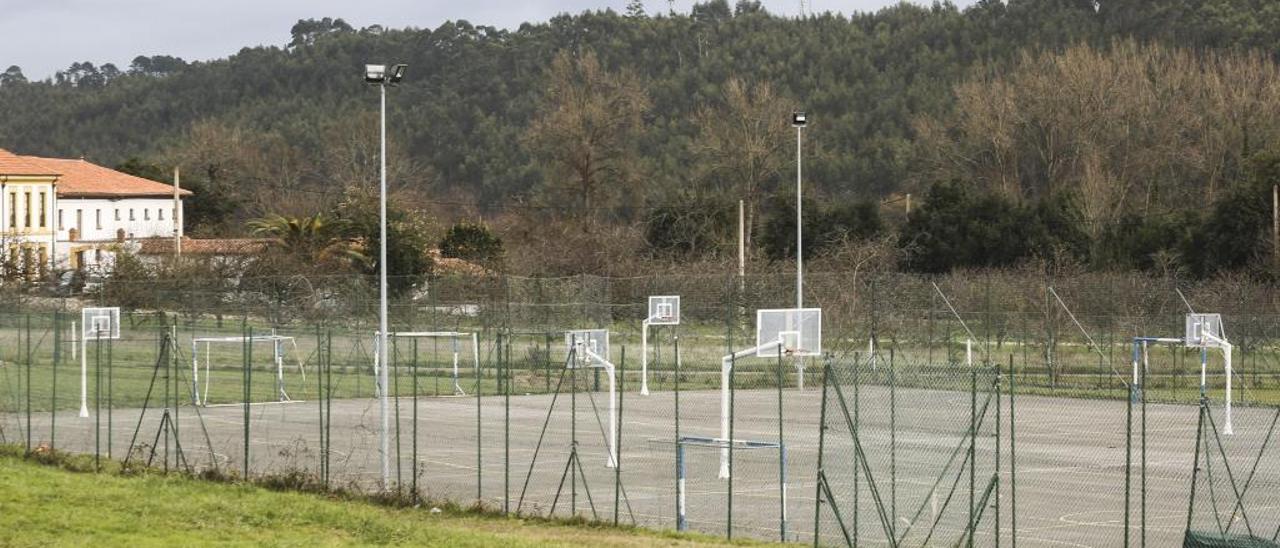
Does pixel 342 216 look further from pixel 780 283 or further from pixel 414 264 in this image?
pixel 780 283

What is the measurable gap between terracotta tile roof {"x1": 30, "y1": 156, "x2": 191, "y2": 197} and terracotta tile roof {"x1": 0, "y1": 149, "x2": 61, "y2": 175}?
194cm

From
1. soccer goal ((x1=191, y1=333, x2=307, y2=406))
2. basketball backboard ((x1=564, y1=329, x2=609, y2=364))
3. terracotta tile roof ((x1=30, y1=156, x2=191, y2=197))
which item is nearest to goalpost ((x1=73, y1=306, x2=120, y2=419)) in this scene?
soccer goal ((x1=191, y1=333, x2=307, y2=406))

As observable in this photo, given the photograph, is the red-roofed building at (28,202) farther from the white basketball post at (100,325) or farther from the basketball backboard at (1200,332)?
the basketball backboard at (1200,332)

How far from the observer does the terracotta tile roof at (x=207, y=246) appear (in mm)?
76812

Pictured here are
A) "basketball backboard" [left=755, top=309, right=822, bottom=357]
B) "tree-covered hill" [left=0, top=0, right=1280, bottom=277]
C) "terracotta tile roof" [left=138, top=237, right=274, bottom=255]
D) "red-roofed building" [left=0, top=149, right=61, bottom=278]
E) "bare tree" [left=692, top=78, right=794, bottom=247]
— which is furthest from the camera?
"tree-covered hill" [left=0, top=0, right=1280, bottom=277]

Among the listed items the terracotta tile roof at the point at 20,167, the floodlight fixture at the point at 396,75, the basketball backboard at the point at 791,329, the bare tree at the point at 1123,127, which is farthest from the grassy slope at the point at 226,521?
the bare tree at the point at 1123,127

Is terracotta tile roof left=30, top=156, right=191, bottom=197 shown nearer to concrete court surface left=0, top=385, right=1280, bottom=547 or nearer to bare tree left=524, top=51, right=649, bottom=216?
bare tree left=524, top=51, right=649, bottom=216

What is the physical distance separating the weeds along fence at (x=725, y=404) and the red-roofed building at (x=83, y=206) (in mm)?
23169

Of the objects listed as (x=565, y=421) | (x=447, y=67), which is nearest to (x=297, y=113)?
(x=447, y=67)

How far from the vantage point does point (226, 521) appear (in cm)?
2389

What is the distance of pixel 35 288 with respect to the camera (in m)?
67.8

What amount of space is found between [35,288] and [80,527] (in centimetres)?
4738

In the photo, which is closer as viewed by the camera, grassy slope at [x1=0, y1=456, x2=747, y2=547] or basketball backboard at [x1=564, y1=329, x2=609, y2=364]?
grassy slope at [x1=0, y1=456, x2=747, y2=547]

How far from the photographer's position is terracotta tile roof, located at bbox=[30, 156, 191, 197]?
323ft
